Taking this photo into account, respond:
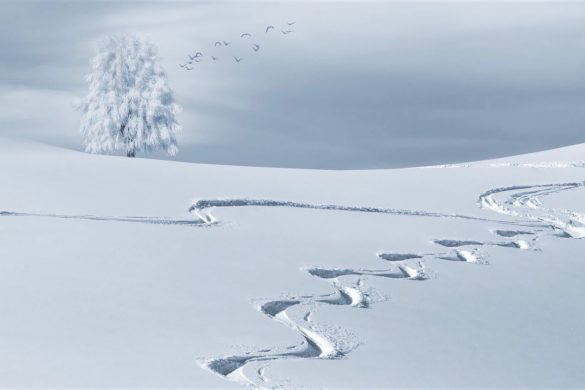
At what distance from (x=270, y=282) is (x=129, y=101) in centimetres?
2611

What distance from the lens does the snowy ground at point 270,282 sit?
6.35 m

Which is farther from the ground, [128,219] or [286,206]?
[286,206]

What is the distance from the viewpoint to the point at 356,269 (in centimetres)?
957

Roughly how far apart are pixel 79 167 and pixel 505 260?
21.8ft

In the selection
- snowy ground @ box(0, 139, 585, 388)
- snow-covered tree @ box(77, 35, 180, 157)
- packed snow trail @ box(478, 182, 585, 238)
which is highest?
snow-covered tree @ box(77, 35, 180, 157)

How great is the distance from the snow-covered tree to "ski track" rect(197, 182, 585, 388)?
19178 millimetres

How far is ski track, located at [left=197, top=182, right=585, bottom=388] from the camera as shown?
6348 mm

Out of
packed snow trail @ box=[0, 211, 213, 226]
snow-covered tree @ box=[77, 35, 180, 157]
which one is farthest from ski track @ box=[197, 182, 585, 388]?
snow-covered tree @ box=[77, 35, 180, 157]

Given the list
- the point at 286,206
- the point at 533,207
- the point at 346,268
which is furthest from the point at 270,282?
the point at 533,207

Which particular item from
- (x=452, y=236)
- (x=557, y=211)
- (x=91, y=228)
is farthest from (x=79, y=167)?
(x=557, y=211)

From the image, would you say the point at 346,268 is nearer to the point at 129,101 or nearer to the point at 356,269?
the point at 356,269

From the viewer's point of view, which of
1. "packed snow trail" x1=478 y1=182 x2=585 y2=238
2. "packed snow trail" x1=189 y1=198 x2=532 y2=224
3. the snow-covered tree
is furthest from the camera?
the snow-covered tree

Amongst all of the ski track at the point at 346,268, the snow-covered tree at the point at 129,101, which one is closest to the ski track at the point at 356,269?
the ski track at the point at 346,268

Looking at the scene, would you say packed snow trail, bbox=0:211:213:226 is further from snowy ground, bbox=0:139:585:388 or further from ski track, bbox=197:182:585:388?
ski track, bbox=197:182:585:388
